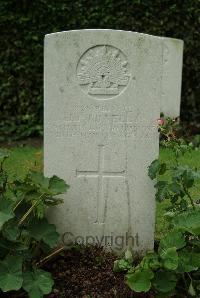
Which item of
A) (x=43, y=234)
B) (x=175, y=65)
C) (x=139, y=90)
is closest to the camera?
(x=43, y=234)

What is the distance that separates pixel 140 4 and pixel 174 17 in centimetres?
51

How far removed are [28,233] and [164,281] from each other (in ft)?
2.76

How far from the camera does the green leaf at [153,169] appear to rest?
3.92 meters

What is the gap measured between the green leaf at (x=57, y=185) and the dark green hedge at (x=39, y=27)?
16.3ft

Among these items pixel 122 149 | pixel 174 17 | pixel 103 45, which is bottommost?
pixel 122 149

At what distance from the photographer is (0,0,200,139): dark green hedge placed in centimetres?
854

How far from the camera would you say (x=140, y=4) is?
28.3 feet

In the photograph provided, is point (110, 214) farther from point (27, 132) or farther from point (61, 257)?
point (27, 132)

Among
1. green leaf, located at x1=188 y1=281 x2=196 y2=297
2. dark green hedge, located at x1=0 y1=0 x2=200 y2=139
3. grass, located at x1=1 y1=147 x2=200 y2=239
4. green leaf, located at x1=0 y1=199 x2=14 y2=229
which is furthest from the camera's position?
dark green hedge, located at x1=0 y1=0 x2=200 y2=139

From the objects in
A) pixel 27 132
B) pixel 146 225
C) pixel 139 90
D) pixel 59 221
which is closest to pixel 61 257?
pixel 59 221

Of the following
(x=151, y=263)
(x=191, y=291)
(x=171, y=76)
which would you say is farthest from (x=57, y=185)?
(x=171, y=76)

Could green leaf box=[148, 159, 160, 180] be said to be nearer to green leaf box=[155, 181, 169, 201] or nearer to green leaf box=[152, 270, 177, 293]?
green leaf box=[155, 181, 169, 201]

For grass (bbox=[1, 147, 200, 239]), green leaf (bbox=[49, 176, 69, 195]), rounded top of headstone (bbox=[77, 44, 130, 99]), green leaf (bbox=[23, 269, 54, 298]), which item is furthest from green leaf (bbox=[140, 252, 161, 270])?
grass (bbox=[1, 147, 200, 239])

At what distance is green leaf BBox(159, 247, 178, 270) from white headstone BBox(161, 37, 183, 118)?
16.6 ft
